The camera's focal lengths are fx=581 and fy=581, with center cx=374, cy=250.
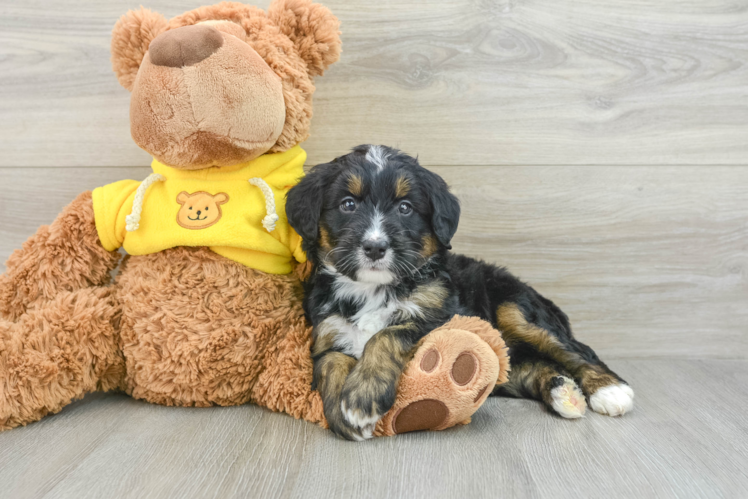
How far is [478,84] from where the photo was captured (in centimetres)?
249

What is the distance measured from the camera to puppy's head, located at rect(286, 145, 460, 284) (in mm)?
1747

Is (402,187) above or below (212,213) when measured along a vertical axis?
above

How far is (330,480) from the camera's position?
4.83 feet

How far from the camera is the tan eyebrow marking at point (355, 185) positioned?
1.81m

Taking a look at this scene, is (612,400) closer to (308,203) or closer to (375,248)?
(375,248)

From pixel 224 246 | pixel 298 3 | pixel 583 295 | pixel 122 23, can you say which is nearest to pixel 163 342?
pixel 224 246

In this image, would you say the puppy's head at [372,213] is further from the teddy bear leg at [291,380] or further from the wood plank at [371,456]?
the wood plank at [371,456]

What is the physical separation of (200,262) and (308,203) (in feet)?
1.41

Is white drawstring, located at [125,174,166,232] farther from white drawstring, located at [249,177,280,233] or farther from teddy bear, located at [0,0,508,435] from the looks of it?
white drawstring, located at [249,177,280,233]

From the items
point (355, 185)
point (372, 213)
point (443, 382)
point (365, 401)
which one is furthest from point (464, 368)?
point (355, 185)

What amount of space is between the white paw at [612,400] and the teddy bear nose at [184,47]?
5.47 ft

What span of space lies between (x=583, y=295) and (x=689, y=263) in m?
0.49

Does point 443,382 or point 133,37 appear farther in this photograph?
point 133,37

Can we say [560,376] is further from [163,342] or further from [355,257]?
[163,342]
